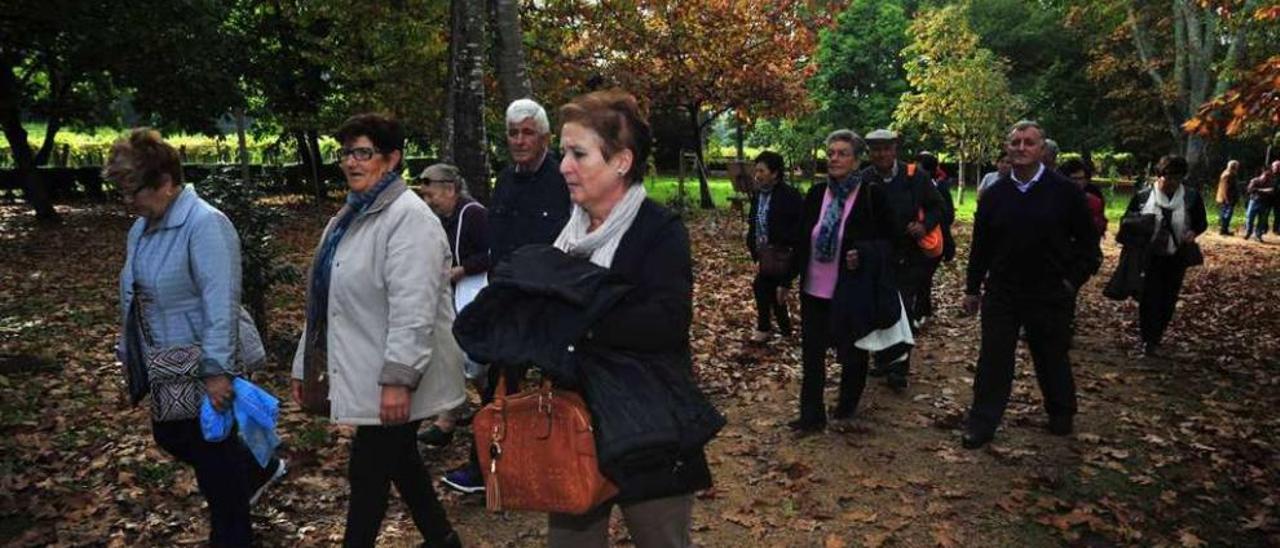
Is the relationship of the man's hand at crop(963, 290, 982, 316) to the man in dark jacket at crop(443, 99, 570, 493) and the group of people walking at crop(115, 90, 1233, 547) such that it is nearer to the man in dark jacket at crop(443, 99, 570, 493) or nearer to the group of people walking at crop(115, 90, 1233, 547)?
the group of people walking at crop(115, 90, 1233, 547)

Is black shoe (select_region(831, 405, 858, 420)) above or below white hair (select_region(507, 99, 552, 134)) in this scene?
below

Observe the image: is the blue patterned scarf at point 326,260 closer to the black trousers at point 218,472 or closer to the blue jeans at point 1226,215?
the black trousers at point 218,472

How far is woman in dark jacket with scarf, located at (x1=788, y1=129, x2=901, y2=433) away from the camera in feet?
18.4

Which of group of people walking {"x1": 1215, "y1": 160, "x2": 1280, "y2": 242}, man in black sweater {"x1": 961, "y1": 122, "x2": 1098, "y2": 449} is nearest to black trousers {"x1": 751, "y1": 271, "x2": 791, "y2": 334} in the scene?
man in black sweater {"x1": 961, "y1": 122, "x2": 1098, "y2": 449}

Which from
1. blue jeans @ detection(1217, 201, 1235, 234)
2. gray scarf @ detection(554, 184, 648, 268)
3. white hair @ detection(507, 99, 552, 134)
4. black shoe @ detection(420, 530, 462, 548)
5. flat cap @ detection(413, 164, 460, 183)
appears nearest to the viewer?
gray scarf @ detection(554, 184, 648, 268)

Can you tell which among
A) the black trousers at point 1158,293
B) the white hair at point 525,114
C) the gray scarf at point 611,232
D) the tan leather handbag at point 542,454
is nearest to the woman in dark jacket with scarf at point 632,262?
the gray scarf at point 611,232

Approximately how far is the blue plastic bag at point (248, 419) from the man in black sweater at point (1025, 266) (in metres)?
4.47

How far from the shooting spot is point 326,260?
349 centimetres

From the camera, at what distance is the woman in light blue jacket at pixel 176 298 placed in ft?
11.3

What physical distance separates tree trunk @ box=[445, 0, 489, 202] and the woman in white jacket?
430 cm

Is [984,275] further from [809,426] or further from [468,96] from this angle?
[468,96]

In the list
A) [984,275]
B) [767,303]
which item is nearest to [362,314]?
[984,275]

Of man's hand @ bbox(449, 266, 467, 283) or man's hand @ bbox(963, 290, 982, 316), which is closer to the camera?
man's hand @ bbox(449, 266, 467, 283)

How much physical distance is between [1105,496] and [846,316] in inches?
73.7
